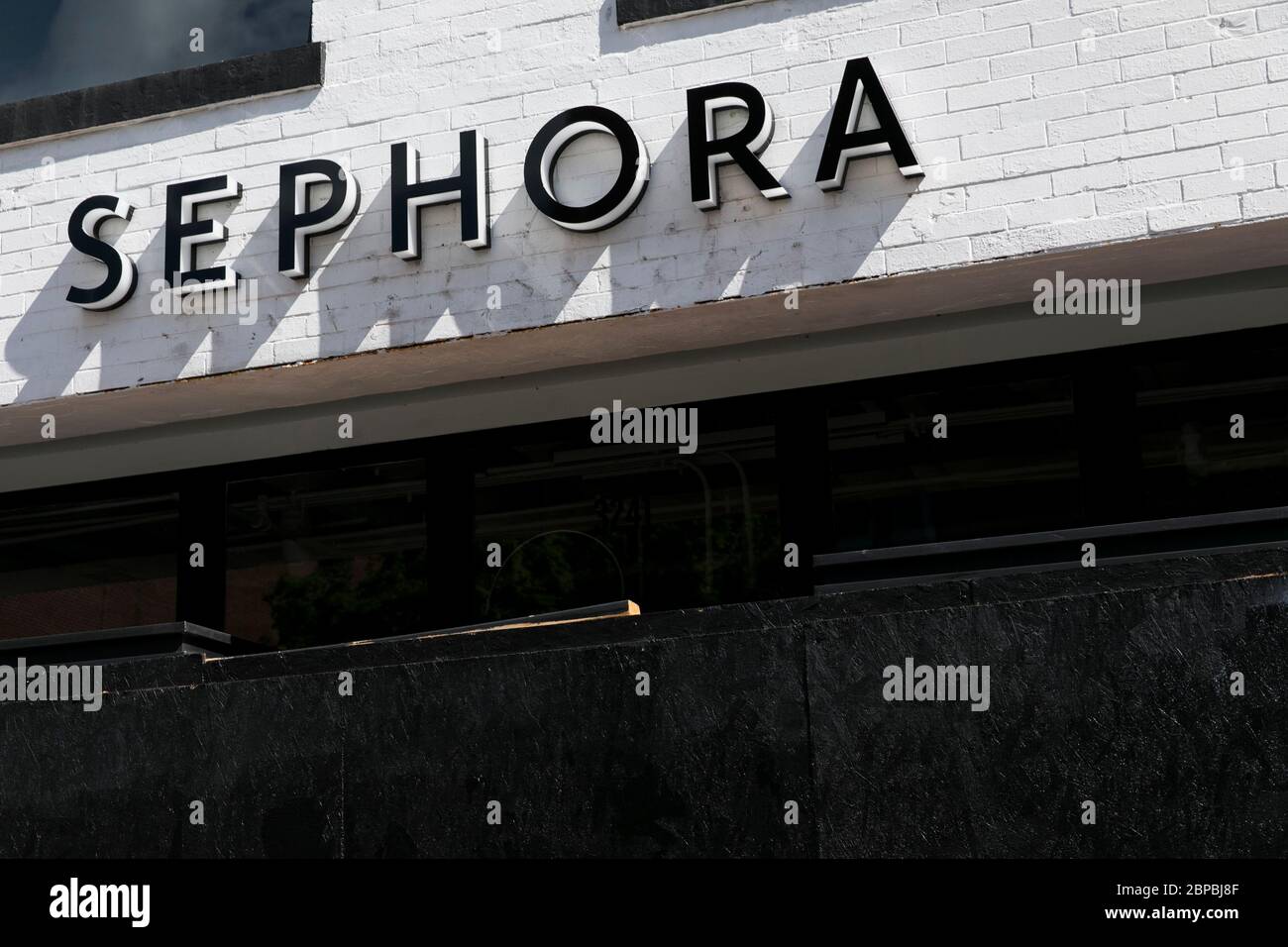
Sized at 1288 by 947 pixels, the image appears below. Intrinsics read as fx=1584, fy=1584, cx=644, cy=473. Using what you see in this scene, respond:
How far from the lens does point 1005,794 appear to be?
5879 mm

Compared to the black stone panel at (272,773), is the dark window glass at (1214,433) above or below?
above

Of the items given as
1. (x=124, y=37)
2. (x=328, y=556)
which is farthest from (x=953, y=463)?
(x=124, y=37)

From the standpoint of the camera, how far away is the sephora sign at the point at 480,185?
7.03m

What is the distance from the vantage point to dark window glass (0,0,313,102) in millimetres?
A: 8312

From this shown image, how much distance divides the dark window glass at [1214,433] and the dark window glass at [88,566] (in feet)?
18.1

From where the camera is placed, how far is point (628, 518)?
843 cm

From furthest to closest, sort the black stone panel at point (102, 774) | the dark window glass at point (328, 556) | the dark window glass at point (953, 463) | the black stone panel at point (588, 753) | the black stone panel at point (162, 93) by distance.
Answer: the dark window glass at point (328, 556), the black stone panel at point (162, 93), the dark window glass at point (953, 463), the black stone panel at point (102, 774), the black stone panel at point (588, 753)

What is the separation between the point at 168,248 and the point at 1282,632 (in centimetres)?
551

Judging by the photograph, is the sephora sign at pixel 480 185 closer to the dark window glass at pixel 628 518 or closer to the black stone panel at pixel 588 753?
the dark window glass at pixel 628 518

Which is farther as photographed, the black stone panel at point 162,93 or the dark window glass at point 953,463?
the black stone panel at point 162,93

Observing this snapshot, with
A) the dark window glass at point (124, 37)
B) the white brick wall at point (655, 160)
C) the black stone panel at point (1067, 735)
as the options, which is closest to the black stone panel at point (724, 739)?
the black stone panel at point (1067, 735)

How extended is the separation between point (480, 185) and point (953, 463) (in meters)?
2.74

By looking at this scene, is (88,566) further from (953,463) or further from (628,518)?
(953,463)
